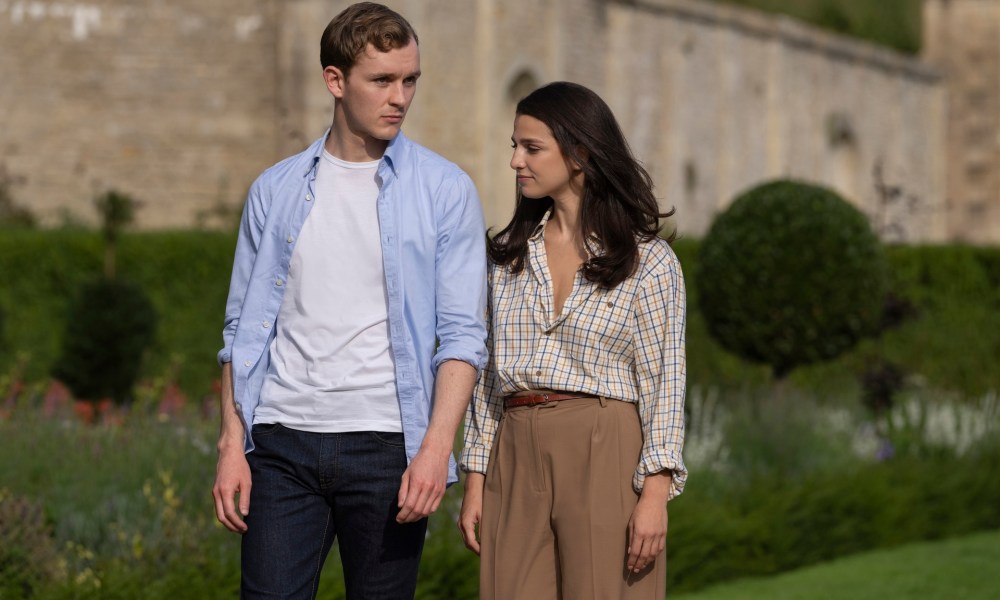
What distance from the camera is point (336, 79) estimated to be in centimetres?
351

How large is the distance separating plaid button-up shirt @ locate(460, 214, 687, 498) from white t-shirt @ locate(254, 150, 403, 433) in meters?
0.41

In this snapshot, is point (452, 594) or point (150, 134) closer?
point (452, 594)

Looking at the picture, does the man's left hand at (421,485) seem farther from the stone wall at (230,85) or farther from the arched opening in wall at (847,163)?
the arched opening in wall at (847,163)

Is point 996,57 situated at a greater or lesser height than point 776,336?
greater

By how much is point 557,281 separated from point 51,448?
381cm

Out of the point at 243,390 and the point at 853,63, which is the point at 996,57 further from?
the point at 243,390

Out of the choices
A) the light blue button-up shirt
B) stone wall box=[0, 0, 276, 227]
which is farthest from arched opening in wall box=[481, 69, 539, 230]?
the light blue button-up shirt

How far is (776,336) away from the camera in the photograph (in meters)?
10.3

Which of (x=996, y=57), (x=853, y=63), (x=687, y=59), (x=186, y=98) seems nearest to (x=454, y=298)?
(x=186, y=98)

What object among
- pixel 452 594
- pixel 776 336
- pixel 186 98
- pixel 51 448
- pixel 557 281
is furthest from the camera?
pixel 186 98

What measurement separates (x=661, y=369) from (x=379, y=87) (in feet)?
3.03

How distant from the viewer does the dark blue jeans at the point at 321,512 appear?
344 centimetres

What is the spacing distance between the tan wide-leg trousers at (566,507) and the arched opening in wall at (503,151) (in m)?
17.3

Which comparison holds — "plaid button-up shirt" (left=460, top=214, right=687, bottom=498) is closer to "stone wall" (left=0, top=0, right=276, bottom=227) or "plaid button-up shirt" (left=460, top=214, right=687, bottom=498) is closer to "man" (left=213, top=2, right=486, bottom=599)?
"man" (left=213, top=2, right=486, bottom=599)
